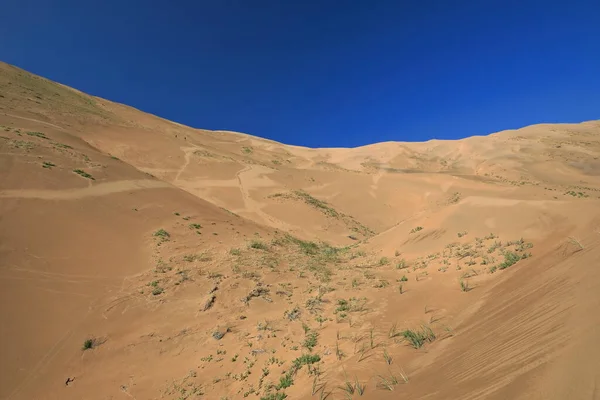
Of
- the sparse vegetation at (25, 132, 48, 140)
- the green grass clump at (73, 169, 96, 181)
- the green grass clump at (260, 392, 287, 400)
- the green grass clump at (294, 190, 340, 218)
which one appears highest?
the sparse vegetation at (25, 132, 48, 140)

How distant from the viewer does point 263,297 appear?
33.3 ft

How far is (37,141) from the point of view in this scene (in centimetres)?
1891

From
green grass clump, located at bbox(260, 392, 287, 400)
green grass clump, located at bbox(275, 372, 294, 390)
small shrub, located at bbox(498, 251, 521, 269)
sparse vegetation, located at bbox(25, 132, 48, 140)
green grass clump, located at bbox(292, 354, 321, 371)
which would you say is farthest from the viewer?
sparse vegetation, located at bbox(25, 132, 48, 140)

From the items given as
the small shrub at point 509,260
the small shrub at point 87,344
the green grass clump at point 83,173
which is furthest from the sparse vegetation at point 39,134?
the small shrub at point 509,260

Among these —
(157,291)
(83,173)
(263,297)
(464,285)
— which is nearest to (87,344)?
(157,291)

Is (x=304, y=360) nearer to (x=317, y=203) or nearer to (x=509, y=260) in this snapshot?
(x=509, y=260)

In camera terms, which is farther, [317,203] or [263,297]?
[317,203]

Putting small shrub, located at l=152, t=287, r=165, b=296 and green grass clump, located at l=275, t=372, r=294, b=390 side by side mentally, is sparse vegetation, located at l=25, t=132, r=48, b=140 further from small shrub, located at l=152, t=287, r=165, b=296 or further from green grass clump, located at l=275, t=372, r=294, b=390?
green grass clump, located at l=275, t=372, r=294, b=390

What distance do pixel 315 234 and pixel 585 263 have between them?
842 inches

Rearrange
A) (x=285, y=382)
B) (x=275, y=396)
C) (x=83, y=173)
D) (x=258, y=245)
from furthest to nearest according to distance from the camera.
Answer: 1. (x=83, y=173)
2. (x=258, y=245)
3. (x=285, y=382)
4. (x=275, y=396)

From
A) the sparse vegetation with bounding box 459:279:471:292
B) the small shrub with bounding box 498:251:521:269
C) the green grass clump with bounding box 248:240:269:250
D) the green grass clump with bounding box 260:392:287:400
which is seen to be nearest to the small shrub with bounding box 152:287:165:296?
the green grass clump with bounding box 248:240:269:250

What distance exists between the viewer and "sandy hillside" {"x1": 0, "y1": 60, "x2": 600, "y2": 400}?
416 centimetres

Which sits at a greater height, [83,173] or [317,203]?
[83,173]

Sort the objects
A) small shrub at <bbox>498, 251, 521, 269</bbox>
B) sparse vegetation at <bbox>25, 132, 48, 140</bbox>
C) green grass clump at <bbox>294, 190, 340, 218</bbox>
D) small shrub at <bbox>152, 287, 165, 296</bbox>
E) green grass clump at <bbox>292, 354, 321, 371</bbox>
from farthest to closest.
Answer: green grass clump at <bbox>294, 190, 340, 218</bbox> < sparse vegetation at <bbox>25, 132, 48, 140</bbox> < small shrub at <bbox>152, 287, 165, 296</bbox> < small shrub at <bbox>498, 251, 521, 269</bbox> < green grass clump at <bbox>292, 354, 321, 371</bbox>
